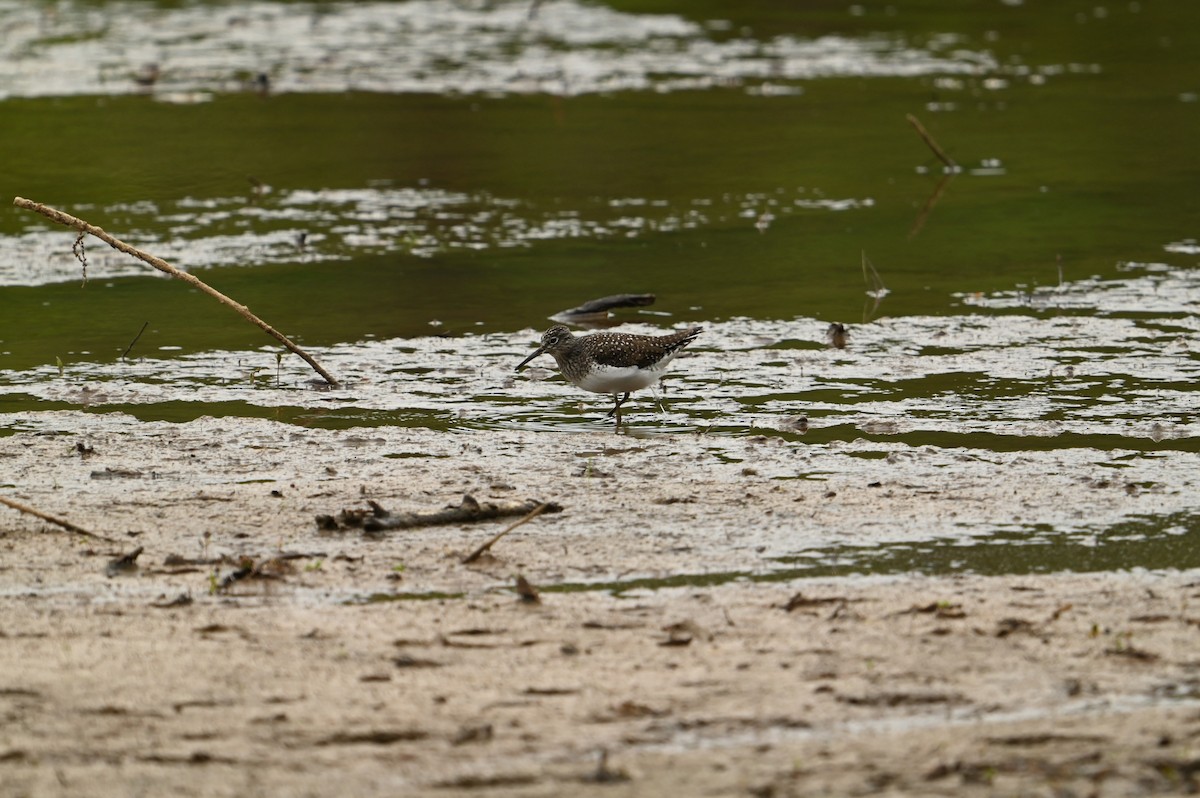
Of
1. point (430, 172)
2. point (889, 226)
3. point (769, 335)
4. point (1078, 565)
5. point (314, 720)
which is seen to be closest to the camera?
point (314, 720)

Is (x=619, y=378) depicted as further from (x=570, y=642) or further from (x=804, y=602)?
(x=570, y=642)

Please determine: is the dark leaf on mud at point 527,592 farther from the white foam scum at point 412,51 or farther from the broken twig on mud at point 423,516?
the white foam scum at point 412,51

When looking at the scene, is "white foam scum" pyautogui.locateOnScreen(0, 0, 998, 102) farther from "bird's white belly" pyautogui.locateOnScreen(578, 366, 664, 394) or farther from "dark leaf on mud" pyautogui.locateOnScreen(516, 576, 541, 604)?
"dark leaf on mud" pyautogui.locateOnScreen(516, 576, 541, 604)

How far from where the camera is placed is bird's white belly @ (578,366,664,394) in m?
10.4

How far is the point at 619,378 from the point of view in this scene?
34.1ft

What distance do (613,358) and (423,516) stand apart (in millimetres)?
2377

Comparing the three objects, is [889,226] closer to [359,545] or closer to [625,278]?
[625,278]

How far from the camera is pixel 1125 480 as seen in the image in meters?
9.02

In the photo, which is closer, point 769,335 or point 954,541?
point 954,541

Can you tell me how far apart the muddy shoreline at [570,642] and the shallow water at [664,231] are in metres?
0.52

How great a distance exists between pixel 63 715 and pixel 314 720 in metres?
0.93

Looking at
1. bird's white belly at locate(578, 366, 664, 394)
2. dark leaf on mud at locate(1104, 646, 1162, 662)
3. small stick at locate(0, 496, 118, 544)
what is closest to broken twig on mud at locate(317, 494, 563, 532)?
small stick at locate(0, 496, 118, 544)

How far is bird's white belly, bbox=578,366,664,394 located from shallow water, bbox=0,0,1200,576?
0.28 m

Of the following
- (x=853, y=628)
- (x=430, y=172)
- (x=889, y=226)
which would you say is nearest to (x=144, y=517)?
(x=853, y=628)
